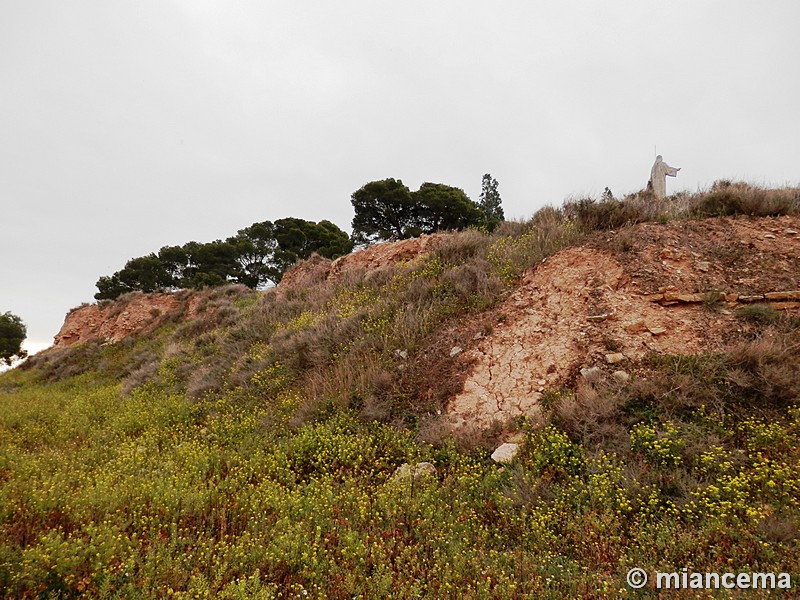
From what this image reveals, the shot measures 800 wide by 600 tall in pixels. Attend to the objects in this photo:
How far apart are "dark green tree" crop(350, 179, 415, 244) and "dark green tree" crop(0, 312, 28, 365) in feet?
105

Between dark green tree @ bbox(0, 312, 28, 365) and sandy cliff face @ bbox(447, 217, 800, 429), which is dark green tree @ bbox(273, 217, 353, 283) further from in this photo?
dark green tree @ bbox(0, 312, 28, 365)

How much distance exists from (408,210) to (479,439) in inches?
752

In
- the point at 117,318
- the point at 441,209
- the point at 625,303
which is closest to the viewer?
the point at 625,303

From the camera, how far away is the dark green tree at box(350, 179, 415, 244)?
22.3 m

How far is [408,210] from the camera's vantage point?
22.7 m

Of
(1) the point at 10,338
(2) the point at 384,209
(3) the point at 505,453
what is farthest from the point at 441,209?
(1) the point at 10,338

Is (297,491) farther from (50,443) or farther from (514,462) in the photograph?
(50,443)

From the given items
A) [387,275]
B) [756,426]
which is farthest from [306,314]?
[756,426]

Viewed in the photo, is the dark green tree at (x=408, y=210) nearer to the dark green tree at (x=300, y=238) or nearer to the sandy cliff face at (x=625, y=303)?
the dark green tree at (x=300, y=238)

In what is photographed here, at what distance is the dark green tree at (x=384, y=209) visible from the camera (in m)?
22.3

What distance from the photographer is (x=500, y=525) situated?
3.75 meters
